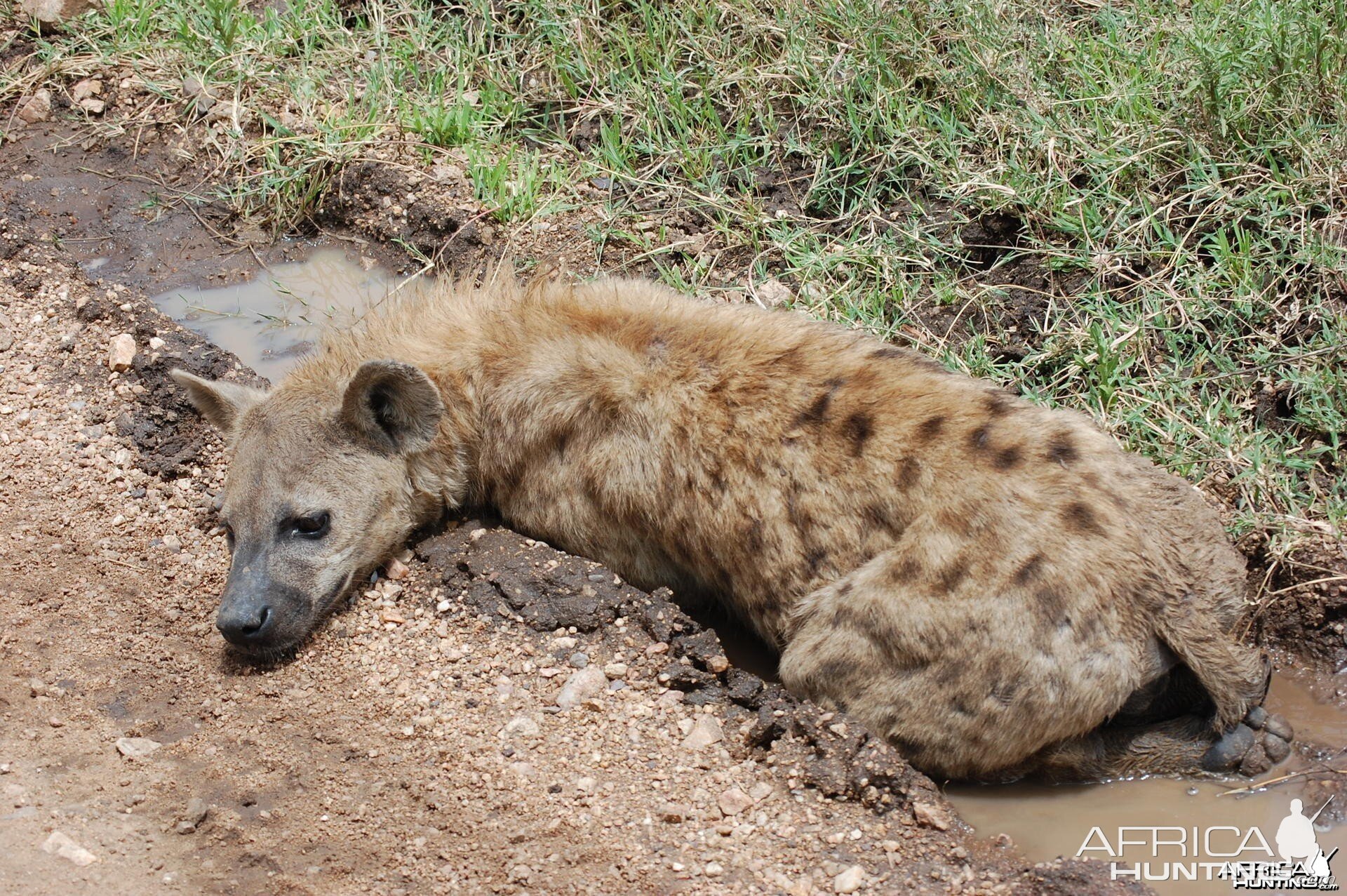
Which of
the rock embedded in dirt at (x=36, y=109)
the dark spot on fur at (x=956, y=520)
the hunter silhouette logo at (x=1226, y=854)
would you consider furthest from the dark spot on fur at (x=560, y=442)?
the rock embedded in dirt at (x=36, y=109)

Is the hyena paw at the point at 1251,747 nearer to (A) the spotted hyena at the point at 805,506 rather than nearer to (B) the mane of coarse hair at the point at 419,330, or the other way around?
(A) the spotted hyena at the point at 805,506

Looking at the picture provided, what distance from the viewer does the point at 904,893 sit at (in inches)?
124

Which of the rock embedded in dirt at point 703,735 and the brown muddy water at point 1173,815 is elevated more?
the brown muddy water at point 1173,815

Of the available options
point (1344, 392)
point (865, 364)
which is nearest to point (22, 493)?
point (865, 364)

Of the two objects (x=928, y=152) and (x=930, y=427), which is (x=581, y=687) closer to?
(x=930, y=427)

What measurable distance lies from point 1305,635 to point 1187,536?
1005mm

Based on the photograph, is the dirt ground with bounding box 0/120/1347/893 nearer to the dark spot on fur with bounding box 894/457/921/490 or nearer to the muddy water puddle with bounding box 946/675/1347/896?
the muddy water puddle with bounding box 946/675/1347/896

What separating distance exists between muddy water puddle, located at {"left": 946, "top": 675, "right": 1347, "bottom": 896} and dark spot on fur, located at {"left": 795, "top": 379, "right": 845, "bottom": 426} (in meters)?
1.15

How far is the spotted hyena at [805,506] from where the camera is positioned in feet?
11.2

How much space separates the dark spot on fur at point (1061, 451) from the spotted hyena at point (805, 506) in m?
0.02

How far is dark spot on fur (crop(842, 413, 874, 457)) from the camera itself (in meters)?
3.72

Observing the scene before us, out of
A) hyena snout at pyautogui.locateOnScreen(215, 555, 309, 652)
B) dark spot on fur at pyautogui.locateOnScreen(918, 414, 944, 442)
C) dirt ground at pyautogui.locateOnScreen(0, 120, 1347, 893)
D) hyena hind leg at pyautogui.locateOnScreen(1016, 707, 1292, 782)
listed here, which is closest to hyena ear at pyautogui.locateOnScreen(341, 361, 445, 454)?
dirt ground at pyautogui.locateOnScreen(0, 120, 1347, 893)

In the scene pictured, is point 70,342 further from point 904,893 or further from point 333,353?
point 904,893

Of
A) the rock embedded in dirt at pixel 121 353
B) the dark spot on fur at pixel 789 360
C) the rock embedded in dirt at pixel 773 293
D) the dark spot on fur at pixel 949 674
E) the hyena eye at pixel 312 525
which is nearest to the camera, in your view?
the dark spot on fur at pixel 949 674
